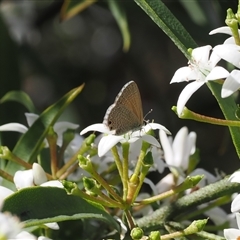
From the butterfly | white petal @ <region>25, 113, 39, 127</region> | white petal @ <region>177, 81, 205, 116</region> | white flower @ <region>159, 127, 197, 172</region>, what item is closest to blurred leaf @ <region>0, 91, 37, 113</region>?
white petal @ <region>25, 113, 39, 127</region>

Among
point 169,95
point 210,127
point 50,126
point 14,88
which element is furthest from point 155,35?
point 50,126

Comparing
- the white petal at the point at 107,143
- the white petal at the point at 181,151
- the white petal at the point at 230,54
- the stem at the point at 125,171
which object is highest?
the white petal at the point at 230,54

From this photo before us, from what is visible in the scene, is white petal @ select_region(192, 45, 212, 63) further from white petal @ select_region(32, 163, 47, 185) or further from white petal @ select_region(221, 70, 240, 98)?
white petal @ select_region(32, 163, 47, 185)

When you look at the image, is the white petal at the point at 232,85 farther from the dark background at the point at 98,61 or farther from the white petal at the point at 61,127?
the dark background at the point at 98,61

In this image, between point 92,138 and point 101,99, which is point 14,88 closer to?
point 92,138

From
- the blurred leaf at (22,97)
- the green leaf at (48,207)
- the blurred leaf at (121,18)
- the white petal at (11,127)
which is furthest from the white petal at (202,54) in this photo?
the blurred leaf at (121,18)

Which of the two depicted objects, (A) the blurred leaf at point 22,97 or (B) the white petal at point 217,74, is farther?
(A) the blurred leaf at point 22,97
